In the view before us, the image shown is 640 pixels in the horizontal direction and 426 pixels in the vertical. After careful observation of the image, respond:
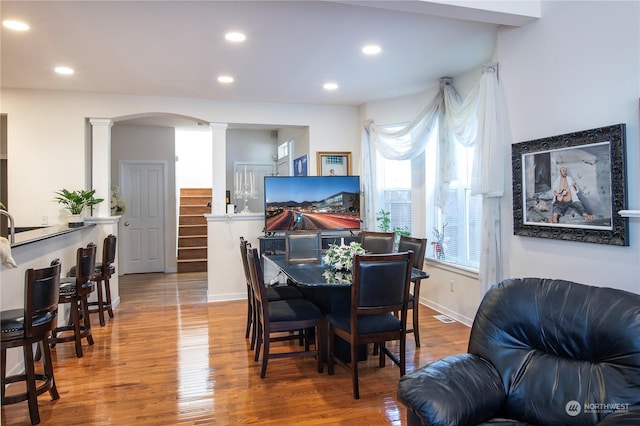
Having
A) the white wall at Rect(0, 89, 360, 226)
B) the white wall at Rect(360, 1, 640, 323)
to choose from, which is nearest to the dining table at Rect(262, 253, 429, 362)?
the white wall at Rect(360, 1, 640, 323)

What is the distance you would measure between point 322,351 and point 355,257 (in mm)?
1017

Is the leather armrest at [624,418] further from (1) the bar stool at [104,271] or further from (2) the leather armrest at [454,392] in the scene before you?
(1) the bar stool at [104,271]

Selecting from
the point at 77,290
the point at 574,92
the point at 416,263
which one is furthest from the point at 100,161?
the point at 574,92

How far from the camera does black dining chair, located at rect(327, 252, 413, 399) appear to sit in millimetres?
2748

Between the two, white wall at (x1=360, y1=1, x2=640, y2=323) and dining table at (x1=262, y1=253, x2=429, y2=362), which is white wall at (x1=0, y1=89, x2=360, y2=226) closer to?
dining table at (x1=262, y1=253, x2=429, y2=362)

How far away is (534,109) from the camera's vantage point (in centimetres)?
296

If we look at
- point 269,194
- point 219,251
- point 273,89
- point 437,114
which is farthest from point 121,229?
point 437,114

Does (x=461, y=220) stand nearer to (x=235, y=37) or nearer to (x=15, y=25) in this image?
(x=235, y=37)

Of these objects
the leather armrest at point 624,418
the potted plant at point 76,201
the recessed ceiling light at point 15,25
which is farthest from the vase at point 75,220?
the leather armrest at point 624,418

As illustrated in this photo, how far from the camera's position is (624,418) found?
4.64 feet

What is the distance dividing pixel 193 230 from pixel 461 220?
5.86 metres

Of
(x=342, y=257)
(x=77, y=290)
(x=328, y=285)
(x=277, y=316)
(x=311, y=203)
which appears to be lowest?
(x=277, y=316)

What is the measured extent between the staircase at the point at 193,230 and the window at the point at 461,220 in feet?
16.7

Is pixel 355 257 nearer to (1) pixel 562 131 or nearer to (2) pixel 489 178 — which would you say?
(2) pixel 489 178
